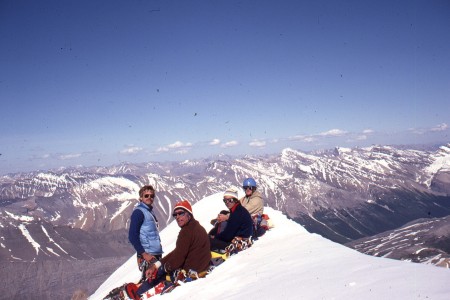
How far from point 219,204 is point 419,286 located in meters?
20.5

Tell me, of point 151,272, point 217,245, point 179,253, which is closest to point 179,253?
point 179,253

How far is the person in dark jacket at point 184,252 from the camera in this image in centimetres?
938

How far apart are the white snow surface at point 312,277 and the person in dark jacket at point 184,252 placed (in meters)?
0.59

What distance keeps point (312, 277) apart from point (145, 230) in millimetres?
6143

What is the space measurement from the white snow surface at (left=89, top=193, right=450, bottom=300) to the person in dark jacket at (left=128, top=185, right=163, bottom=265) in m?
1.82

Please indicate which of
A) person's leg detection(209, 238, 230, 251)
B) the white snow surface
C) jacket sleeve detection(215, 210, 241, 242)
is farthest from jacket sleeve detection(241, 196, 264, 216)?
person's leg detection(209, 238, 230, 251)

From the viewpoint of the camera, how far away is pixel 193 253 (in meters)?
9.72

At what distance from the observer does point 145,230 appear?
1068 cm

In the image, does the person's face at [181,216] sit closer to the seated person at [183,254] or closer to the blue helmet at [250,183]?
the seated person at [183,254]

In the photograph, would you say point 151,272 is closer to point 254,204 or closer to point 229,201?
point 229,201

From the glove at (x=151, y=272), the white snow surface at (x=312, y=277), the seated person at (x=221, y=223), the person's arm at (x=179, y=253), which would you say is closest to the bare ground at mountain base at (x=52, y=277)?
the seated person at (x=221, y=223)

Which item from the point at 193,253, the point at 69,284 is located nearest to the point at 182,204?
the point at 193,253

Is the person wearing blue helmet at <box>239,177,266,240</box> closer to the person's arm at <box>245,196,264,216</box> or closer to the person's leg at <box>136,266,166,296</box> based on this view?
the person's arm at <box>245,196,264,216</box>

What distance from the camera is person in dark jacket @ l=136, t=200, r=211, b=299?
30.8 ft
